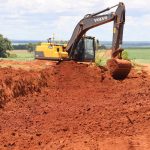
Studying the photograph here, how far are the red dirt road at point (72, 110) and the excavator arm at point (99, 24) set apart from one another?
1617mm

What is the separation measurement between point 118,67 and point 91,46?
4761 millimetres

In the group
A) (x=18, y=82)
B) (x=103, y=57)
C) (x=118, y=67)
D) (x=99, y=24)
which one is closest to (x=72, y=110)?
(x=18, y=82)

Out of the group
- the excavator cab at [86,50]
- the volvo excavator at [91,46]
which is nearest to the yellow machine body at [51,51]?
the volvo excavator at [91,46]

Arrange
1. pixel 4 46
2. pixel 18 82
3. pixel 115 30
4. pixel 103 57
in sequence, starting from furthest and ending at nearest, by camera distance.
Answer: pixel 4 46 < pixel 103 57 < pixel 115 30 < pixel 18 82

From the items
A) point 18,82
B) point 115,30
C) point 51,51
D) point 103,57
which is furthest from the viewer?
point 103,57

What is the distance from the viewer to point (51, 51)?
78.7 feet

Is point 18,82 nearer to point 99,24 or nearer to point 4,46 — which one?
point 99,24

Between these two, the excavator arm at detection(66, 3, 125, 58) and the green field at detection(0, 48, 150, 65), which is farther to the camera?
the green field at detection(0, 48, 150, 65)

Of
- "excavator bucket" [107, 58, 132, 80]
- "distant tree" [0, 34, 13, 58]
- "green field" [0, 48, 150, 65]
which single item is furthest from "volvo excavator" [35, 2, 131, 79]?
"distant tree" [0, 34, 13, 58]

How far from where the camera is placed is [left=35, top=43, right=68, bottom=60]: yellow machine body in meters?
23.9

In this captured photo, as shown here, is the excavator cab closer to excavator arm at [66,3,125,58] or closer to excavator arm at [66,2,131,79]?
excavator arm at [66,3,125,58]

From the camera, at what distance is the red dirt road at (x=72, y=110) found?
40.1 ft

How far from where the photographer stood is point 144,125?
13.4m

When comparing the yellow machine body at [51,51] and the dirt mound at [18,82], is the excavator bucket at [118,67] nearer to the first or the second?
the dirt mound at [18,82]
